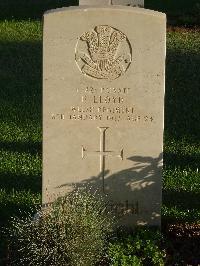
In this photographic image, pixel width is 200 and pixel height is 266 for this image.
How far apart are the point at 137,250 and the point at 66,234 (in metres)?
0.55

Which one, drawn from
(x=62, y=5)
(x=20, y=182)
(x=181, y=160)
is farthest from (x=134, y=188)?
(x=62, y=5)

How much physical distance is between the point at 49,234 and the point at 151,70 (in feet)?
4.62

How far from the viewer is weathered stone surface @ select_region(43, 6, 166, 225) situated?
5176mm

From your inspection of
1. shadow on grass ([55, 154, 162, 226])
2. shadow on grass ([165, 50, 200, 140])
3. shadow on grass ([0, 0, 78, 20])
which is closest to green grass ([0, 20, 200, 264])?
shadow on grass ([165, 50, 200, 140])

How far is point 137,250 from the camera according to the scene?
524 centimetres

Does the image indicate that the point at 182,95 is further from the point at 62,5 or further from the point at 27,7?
the point at 27,7

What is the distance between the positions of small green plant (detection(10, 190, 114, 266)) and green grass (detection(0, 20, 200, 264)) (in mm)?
856

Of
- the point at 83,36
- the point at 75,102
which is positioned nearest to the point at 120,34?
the point at 83,36

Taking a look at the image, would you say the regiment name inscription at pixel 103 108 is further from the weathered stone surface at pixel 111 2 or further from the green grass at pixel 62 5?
the green grass at pixel 62 5

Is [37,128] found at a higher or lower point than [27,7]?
lower

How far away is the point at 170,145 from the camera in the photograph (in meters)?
8.20

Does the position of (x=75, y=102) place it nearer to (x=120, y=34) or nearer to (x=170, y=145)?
(x=120, y=34)

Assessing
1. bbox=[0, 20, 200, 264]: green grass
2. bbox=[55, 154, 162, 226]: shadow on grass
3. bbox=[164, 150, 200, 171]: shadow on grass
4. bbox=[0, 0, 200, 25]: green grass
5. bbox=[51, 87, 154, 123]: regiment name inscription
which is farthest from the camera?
bbox=[0, 0, 200, 25]: green grass

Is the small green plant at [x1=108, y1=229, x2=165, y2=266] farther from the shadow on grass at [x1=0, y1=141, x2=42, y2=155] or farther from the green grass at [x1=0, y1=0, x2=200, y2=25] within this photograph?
the green grass at [x1=0, y1=0, x2=200, y2=25]
